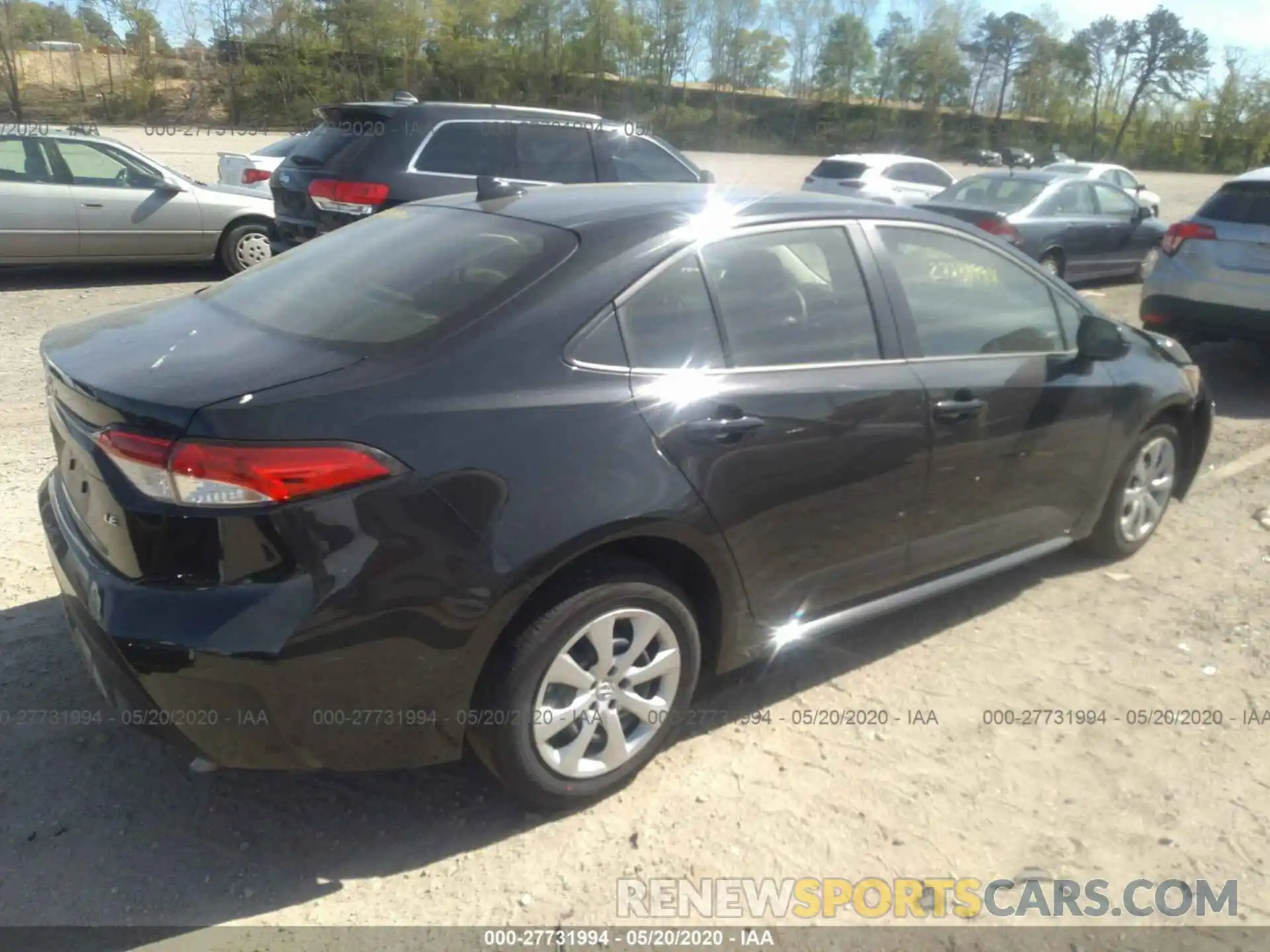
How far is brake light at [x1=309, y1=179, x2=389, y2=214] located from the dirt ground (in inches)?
174

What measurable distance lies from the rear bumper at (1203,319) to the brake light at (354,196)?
6039 mm

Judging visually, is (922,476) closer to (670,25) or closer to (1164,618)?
(1164,618)

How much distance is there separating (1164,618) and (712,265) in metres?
2.56

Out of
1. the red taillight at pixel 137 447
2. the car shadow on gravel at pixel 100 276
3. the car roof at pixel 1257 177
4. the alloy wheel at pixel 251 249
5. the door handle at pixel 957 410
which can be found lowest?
the car shadow on gravel at pixel 100 276

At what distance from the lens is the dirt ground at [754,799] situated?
2.77m

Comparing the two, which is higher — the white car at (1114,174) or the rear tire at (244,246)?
the white car at (1114,174)

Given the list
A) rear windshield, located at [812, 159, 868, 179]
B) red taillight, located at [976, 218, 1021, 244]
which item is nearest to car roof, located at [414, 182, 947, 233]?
red taillight, located at [976, 218, 1021, 244]

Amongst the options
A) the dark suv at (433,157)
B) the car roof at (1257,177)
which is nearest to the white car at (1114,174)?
the car roof at (1257,177)

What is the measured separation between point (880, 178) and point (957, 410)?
1342 cm

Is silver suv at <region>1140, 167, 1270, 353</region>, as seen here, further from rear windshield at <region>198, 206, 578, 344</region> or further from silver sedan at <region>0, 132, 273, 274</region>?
silver sedan at <region>0, 132, 273, 274</region>

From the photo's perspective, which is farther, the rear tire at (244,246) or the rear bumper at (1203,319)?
the rear tire at (244,246)

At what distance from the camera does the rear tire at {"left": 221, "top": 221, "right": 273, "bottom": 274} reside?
10625 mm

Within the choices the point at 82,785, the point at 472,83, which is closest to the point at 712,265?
the point at 82,785

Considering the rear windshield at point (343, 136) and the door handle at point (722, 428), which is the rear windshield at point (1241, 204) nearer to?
the rear windshield at point (343, 136)
